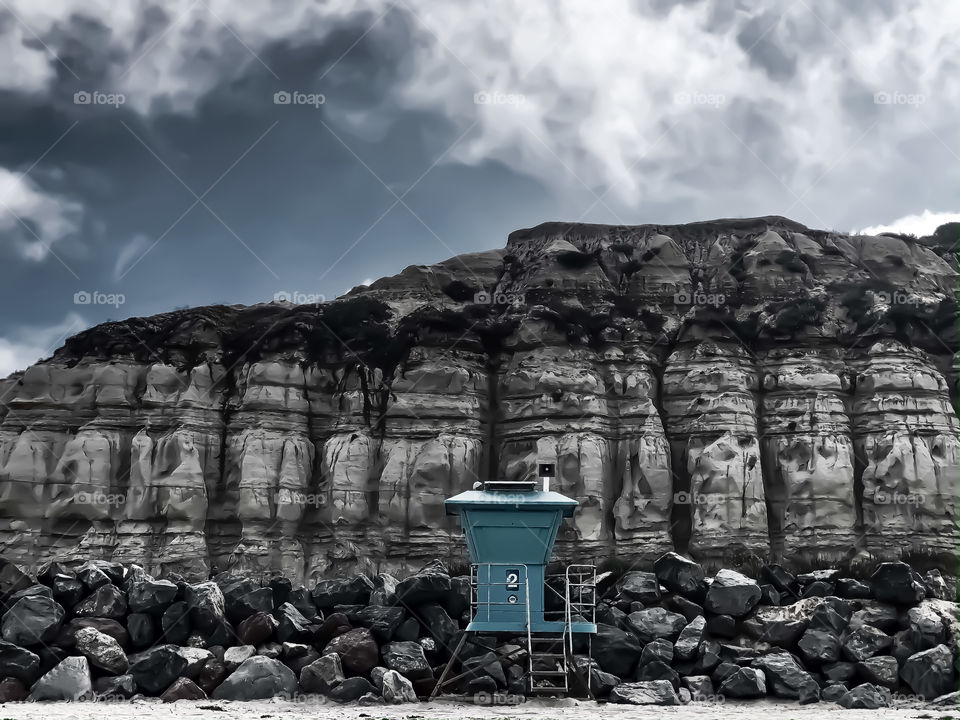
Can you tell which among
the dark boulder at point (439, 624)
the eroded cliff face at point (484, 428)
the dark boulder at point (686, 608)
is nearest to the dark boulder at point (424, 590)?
the dark boulder at point (439, 624)

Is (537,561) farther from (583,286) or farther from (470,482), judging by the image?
(583,286)

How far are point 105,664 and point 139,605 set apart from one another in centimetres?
155

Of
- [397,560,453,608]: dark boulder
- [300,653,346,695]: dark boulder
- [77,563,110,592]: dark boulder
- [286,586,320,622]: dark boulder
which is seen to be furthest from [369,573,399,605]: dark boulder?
[77,563,110,592]: dark boulder

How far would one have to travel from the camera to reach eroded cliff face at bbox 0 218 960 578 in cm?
2995

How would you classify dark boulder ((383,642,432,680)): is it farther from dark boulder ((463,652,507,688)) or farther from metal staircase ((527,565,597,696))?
metal staircase ((527,565,597,696))

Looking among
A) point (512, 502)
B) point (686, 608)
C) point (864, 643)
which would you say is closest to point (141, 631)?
point (512, 502)

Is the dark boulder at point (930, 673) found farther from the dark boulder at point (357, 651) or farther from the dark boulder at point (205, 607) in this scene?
the dark boulder at point (205, 607)

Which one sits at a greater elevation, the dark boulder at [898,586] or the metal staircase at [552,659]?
the dark boulder at [898,586]

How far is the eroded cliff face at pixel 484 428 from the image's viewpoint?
29953mm

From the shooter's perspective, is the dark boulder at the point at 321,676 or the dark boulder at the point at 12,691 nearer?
the dark boulder at the point at 12,691

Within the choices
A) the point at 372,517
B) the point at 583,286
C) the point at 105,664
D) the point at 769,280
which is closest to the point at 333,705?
the point at 105,664

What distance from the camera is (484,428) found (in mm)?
32531

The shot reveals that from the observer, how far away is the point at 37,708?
17.1 metres

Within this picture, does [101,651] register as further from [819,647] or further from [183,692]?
[819,647]
